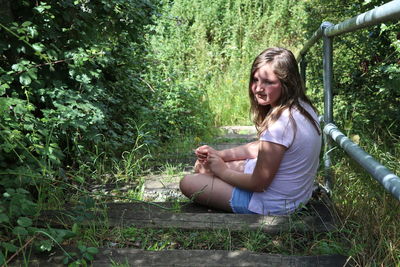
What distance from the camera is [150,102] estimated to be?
4.82 meters

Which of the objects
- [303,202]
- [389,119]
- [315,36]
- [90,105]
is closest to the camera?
[303,202]

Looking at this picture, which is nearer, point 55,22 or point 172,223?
point 172,223

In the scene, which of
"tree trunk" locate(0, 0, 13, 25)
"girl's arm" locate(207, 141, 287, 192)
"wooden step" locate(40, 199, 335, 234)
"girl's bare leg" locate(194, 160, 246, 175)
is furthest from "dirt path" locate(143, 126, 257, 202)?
"tree trunk" locate(0, 0, 13, 25)

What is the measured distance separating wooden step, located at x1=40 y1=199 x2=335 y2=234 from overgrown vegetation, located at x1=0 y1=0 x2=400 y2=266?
9 cm

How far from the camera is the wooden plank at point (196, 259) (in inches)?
67.6

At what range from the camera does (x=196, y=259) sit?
5.76 feet

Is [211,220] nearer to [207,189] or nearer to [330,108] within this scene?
[207,189]

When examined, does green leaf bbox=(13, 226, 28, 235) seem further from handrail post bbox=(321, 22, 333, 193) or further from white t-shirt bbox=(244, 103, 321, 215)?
handrail post bbox=(321, 22, 333, 193)

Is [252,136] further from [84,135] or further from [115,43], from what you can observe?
[84,135]

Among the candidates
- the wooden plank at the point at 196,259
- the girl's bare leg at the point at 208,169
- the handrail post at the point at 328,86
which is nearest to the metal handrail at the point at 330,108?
the handrail post at the point at 328,86

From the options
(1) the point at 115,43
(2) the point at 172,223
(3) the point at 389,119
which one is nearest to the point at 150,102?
(1) the point at 115,43

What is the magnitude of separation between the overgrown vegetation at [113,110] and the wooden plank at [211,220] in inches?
3.6

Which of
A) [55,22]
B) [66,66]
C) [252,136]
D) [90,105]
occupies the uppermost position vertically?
[55,22]

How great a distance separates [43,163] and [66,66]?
1079 mm
